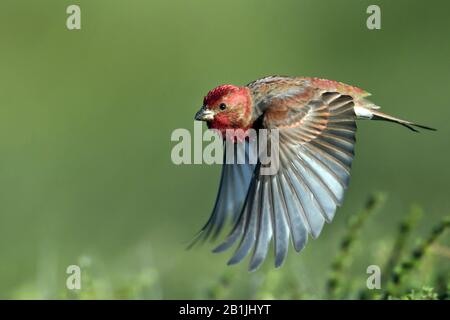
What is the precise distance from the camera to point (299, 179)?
537cm

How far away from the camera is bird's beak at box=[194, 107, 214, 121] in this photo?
19.6ft

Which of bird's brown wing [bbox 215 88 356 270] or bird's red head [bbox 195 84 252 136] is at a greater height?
bird's red head [bbox 195 84 252 136]

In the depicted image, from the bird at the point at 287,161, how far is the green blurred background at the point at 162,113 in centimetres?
95

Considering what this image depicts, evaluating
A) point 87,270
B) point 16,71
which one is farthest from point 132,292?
point 16,71

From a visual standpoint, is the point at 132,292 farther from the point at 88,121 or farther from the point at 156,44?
the point at 156,44

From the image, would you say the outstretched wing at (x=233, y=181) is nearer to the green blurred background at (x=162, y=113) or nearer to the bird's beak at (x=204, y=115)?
the bird's beak at (x=204, y=115)

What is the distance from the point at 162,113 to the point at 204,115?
7940mm

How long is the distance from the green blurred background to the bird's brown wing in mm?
985

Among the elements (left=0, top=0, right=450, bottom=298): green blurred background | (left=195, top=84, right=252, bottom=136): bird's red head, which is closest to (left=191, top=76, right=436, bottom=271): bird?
(left=195, top=84, right=252, bottom=136): bird's red head

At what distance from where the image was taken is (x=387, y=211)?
835 centimetres

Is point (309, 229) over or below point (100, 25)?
below

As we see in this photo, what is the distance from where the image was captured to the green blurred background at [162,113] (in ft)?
26.6

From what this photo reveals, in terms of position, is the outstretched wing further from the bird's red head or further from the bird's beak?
the bird's beak

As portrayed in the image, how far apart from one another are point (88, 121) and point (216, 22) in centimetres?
342
